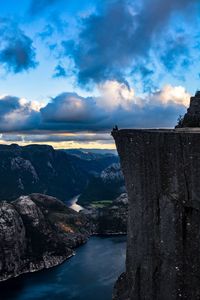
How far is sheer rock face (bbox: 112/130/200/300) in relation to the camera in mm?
37000

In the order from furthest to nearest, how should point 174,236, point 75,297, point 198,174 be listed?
1. point 75,297
2. point 174,236
3. point 198,174

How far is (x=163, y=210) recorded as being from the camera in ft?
128

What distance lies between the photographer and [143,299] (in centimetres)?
4141

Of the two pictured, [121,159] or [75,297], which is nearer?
[121,159]

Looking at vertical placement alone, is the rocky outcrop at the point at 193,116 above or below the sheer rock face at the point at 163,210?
above

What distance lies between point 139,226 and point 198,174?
7.88 m

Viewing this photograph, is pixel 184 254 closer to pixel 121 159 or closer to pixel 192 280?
pixel 192 280

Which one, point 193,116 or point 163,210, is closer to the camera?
point 163,210

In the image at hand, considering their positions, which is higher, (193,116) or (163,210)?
(193,116)

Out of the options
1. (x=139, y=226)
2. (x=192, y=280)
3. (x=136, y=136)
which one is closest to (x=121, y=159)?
(x=136, y=136)

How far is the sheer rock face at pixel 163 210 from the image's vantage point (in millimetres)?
37000

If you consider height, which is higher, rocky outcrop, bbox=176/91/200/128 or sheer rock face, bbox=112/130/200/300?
rocky outcrop, bbox=176/91/200/128

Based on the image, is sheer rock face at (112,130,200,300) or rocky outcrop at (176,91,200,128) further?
rocky outcrop at (176,91,200,128)

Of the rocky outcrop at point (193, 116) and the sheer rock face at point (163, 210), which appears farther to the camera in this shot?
the rocky outcrop at point (193, 116)
